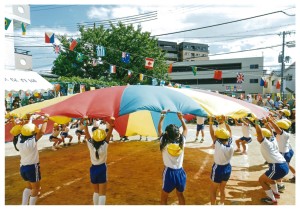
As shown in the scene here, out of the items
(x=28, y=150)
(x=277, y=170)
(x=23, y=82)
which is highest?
(x=23, y=82)

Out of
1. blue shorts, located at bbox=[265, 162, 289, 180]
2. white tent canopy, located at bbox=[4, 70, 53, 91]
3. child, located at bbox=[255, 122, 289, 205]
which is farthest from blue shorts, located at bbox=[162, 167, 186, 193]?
white tent canopy, located at bbox=[4, 70, 53, 91]

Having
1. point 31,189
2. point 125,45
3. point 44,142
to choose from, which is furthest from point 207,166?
point 125,45

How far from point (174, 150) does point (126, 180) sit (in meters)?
2.75

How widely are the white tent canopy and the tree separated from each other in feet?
37.2

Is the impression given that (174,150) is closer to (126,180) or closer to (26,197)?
(126,180)

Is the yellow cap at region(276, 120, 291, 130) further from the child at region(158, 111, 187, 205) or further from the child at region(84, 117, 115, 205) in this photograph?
the child at region(84, 117, 115, 205)

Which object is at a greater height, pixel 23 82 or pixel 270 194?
pixel 23 82

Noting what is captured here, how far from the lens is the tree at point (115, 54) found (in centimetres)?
2597

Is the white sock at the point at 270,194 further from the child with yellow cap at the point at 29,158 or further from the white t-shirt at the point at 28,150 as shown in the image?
the white t-shirt at the point at 28,150

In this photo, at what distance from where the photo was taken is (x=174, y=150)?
12.0 ft

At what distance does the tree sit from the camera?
2597 cm

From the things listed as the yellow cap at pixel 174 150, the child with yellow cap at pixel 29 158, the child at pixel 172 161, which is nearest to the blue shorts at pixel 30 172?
the child with yellow cap at pixel 29 158

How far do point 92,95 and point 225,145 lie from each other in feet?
9.93

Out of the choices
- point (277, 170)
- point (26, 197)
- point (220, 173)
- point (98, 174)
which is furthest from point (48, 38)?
point (277, 170)
